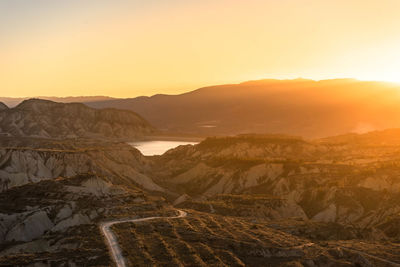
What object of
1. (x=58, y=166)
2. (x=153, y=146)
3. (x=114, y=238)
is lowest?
(x=153, y=146)

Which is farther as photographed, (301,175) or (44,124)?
(44,124)

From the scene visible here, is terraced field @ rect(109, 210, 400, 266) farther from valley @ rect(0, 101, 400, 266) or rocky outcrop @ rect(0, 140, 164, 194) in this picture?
rocky outcrop @ rect(0, 140, 164, 194)

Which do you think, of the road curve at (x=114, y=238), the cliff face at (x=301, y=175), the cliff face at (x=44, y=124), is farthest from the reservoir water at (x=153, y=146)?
the road curve at (x=114, y=238)

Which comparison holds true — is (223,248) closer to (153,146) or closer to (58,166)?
(58,166)

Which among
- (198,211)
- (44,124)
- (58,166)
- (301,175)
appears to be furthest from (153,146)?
(198,211)

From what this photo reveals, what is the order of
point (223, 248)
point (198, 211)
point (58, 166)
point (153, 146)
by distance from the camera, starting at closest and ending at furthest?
point (223, 248)
point (198, 211)
point (58, 166)
point (153, 146)

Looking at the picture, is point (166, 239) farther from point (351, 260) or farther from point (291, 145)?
point (291, 145)

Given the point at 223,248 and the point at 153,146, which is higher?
the point at 223,248

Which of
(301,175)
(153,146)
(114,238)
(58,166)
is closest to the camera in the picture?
(114,238)

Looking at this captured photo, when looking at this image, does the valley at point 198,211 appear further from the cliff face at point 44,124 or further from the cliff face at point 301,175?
the cliff face at point 44,124

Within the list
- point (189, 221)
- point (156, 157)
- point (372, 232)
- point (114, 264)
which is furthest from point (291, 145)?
point (114, 264)
